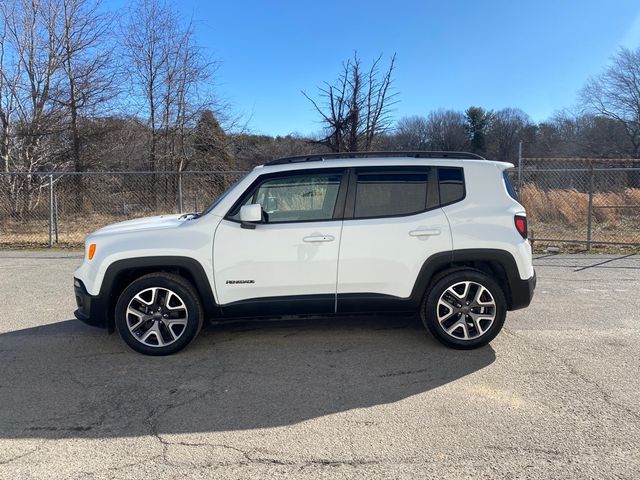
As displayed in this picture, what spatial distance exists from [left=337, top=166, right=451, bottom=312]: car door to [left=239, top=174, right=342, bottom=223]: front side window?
0.66 ft

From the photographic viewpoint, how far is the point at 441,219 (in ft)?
14.2

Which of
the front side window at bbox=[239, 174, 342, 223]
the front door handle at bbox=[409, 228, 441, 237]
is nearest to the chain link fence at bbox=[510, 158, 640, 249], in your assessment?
the front door handle at bbox=[409, 228, 441, 237]

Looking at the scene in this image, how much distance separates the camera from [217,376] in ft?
12.6

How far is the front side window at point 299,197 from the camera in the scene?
4.38 metres

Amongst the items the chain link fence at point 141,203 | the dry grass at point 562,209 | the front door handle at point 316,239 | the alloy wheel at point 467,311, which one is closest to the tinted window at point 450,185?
the alloy wheel at point 467,311

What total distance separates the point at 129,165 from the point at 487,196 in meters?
16.0

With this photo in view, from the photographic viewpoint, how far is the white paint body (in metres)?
4.22

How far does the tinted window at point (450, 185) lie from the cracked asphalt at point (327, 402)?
1479mm

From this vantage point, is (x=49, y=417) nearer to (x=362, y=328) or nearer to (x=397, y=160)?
(x=362, y=328)

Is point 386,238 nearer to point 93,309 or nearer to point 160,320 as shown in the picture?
point 160,320

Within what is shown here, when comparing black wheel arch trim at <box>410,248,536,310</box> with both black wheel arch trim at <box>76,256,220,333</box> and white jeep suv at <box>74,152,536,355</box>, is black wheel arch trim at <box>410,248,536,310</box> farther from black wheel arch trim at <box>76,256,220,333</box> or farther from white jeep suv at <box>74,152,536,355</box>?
black wheel arch trim at <box>76,256,220,333</box>

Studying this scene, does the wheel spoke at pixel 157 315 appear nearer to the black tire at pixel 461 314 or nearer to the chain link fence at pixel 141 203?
the black tire at pixel 461 314

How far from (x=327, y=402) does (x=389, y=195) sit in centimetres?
204

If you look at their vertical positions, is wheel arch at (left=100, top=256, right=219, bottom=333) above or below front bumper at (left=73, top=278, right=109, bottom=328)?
above
